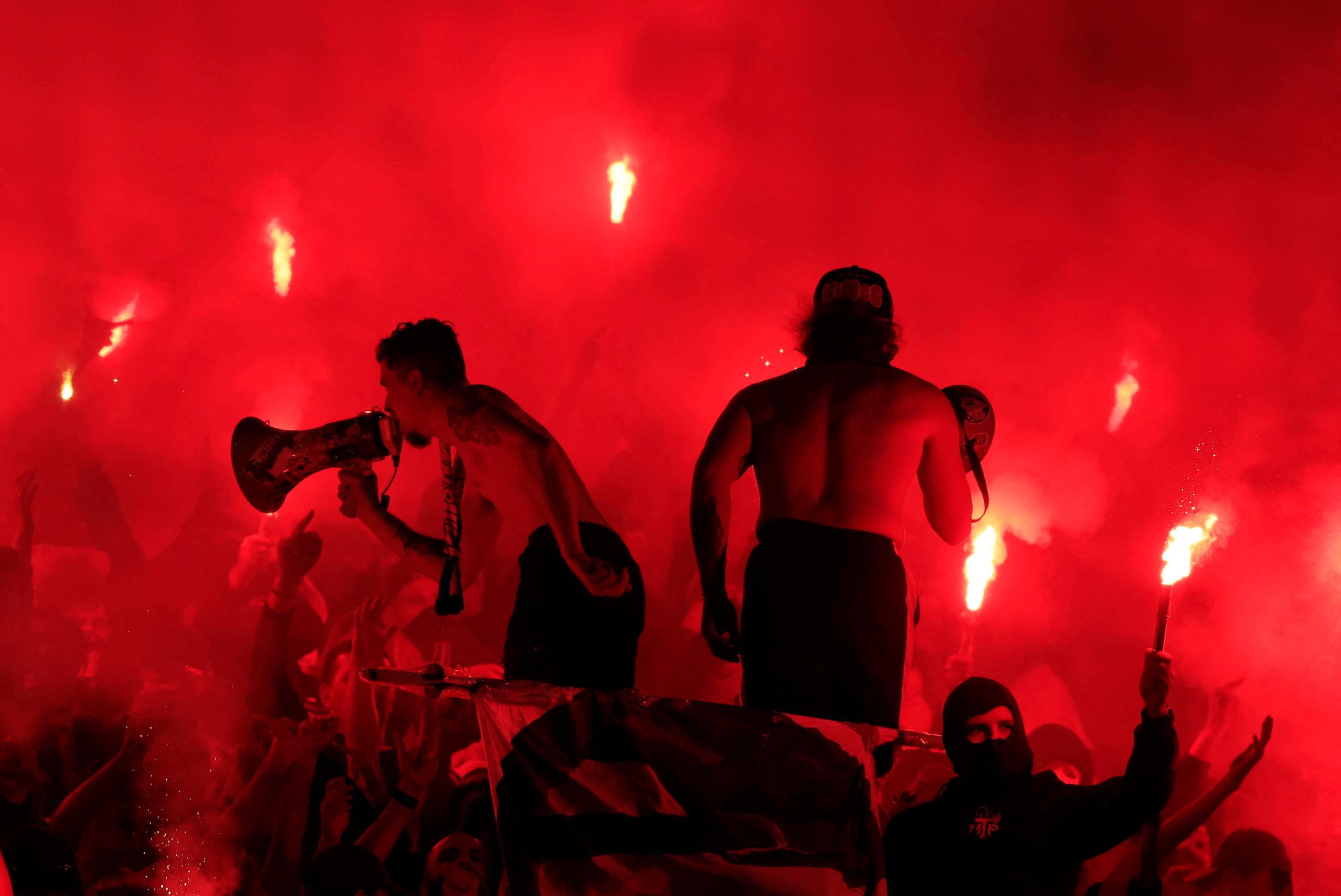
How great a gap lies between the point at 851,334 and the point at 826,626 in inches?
32.1

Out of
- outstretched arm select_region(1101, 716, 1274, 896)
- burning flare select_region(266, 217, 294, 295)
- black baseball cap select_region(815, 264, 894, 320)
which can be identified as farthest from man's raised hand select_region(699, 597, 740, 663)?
burning flare select_region(266, 217, 294, 295)

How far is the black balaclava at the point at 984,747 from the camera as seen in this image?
9.44 feet

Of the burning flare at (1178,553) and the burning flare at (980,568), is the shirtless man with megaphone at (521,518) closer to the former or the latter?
the burning flare at (1178,553)

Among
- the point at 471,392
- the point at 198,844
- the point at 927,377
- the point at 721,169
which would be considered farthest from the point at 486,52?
the point at 198,844

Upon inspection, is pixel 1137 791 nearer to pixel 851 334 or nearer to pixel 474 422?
pixel 851 334

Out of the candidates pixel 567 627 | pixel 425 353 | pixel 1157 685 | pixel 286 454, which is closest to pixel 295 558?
pixel 286 454

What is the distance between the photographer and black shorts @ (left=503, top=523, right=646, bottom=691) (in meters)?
3.52

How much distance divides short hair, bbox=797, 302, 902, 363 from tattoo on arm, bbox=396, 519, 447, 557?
1.50 metres

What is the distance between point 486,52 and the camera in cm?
656

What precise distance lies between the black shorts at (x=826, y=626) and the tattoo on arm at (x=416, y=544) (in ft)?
4.59

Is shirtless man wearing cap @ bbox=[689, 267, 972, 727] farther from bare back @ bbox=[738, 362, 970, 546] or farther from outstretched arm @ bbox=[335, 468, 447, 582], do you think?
outstretched arm @ bbox=[335, 468, 447, 582]

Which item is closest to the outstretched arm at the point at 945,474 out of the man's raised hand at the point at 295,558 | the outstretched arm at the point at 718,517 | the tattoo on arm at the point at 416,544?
the outstretched arm at the point at 718,517

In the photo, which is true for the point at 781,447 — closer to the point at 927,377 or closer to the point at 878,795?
the point at 878,795

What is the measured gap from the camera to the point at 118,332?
242 inches
